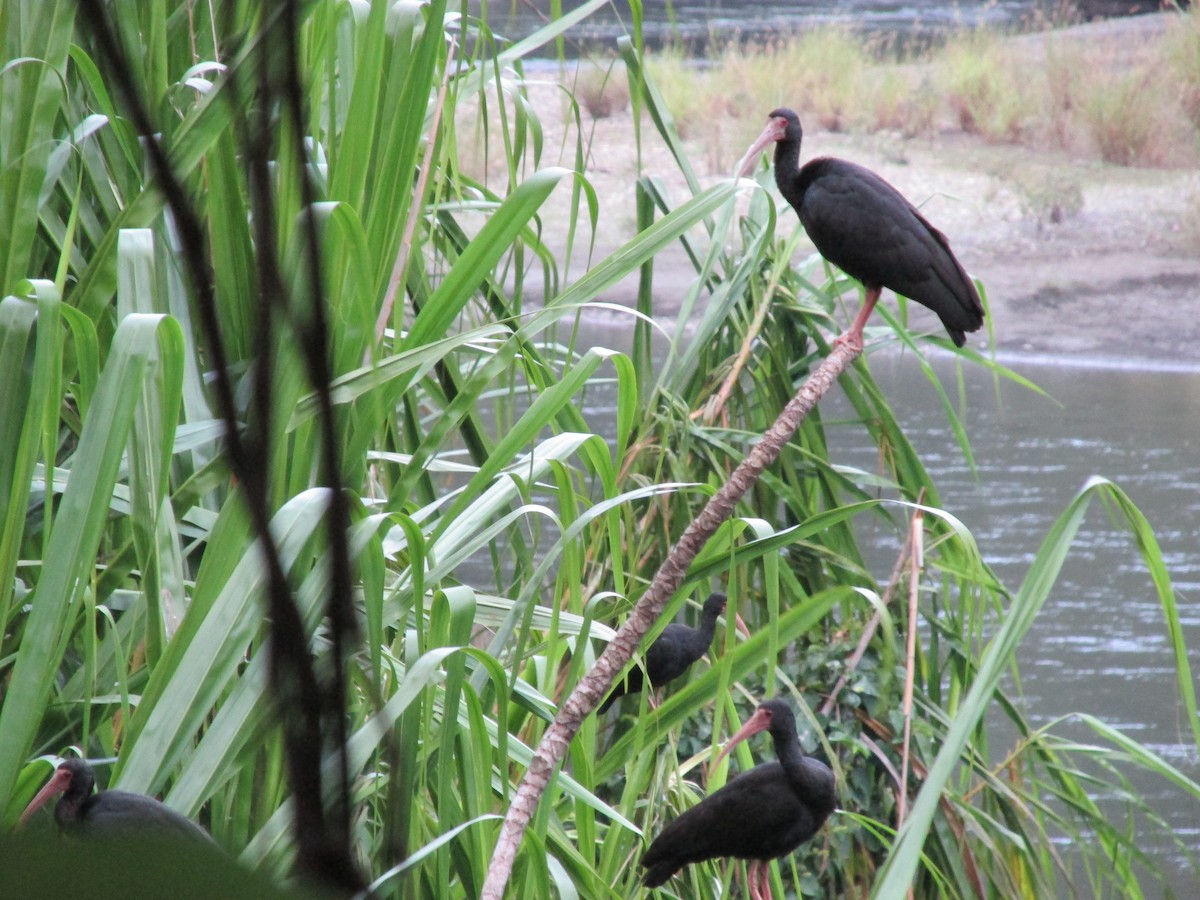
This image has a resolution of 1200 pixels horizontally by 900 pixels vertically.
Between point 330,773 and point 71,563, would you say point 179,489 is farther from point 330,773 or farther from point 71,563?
point 330,773

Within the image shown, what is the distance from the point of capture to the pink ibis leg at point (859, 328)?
0.86 meters

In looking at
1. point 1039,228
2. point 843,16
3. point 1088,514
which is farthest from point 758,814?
point 843,16

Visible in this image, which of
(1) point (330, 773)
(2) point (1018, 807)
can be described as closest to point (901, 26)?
(2) point (1018, 807)

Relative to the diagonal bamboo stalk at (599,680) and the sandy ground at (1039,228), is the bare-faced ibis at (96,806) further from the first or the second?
the sandy ground at (1039,228)

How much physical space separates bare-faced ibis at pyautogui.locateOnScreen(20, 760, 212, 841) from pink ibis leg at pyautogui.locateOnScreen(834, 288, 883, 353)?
1.58 ft

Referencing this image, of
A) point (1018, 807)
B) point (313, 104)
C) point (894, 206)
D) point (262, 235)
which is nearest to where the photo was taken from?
point (262, 235)

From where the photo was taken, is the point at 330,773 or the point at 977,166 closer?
the point at 330,773

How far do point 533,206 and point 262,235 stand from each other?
1.92 ft

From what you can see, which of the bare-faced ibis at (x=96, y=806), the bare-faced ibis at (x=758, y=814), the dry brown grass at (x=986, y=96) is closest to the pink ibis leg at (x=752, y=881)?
the bare-faced ibis at (x=758, y=814)

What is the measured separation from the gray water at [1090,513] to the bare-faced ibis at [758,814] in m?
1.11

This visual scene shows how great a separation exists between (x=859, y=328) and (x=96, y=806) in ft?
1.91

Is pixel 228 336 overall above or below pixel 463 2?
below

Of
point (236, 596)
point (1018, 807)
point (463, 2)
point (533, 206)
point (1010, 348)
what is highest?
point (463, 2)

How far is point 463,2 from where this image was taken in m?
0.71
